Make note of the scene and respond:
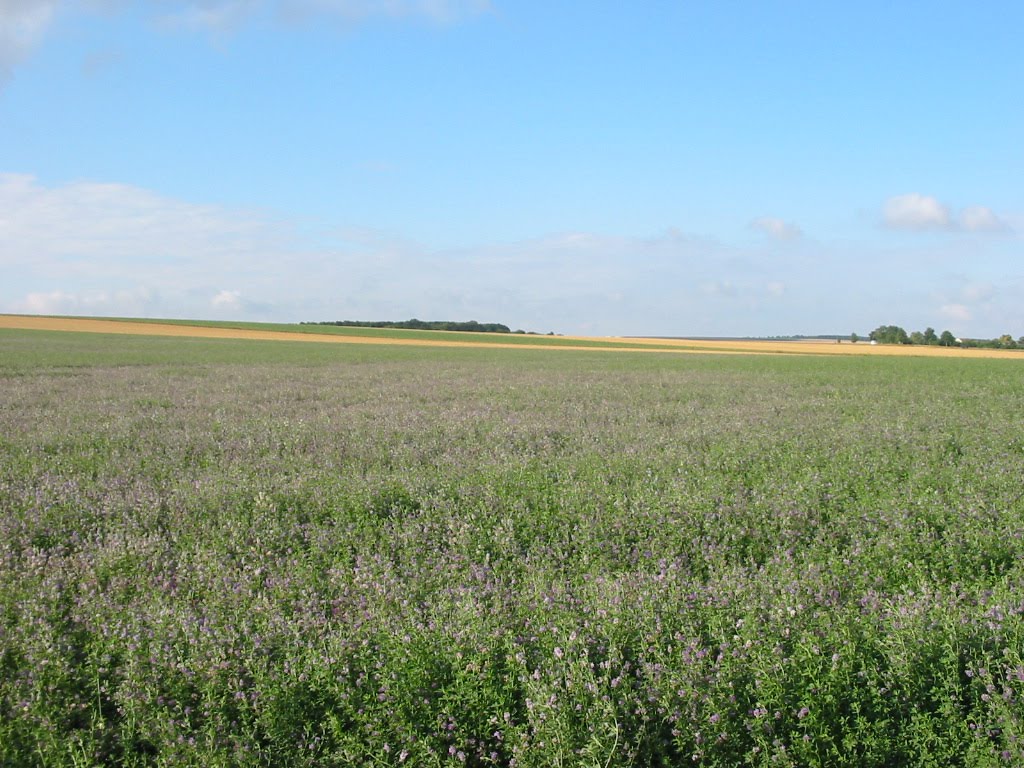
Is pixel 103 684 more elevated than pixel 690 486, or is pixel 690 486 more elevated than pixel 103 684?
pixel 690 486

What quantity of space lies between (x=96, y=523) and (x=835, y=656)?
20.9 feet

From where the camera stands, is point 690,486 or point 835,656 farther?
point 690,486

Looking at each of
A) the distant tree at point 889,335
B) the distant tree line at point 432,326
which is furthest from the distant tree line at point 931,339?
the distant tree line at point 432,326

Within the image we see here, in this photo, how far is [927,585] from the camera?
481 cm

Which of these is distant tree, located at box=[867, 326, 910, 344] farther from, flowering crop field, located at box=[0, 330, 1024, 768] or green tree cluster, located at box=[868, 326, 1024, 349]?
flowering crop field, located at box=[0, 330, 1024, 768]

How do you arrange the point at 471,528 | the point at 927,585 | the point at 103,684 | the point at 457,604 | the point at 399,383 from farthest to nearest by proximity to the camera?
the point at 399,383
the point at 471,528
the point at 927,585
the point at 457,604
the point at 103,684

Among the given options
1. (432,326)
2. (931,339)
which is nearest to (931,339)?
(931,339)

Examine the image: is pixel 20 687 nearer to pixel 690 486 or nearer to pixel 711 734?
pixel 711 734

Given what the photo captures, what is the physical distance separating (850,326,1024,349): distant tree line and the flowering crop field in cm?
8974

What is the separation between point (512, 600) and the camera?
4.68 m

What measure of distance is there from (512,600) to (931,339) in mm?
101488

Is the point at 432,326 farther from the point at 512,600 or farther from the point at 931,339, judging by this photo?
the point at 512,600

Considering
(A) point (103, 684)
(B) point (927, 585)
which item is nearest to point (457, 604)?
(A) point (103, 684)

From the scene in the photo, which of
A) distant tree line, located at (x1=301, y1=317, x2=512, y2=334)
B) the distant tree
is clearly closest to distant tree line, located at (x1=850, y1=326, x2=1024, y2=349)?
the distant tree
